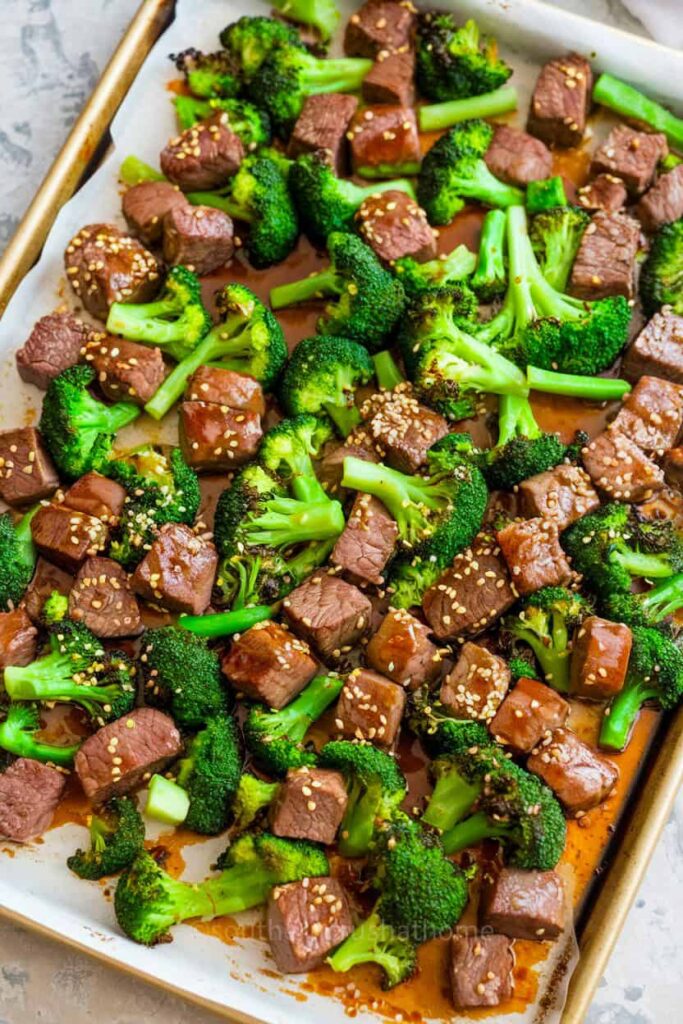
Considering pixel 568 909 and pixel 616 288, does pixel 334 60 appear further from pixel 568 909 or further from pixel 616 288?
pixel 568 909

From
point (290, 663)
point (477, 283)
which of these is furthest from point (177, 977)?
point (477, 283)

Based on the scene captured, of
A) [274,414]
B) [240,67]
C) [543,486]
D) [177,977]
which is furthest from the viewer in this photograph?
[240,67]

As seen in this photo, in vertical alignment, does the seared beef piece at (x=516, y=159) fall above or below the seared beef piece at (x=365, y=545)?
above

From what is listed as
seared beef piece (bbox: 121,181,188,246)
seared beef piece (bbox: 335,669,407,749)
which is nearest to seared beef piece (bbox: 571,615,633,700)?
seared beef piece (bbox: 335,669,407,749)

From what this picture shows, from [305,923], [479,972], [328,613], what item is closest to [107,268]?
[328,613]

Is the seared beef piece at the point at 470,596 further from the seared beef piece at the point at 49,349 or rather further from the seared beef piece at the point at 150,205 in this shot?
the seared beef piece at the point at 150,205

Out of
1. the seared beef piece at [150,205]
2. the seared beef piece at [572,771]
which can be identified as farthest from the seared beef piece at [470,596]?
the seared beef piece at [150,205]
